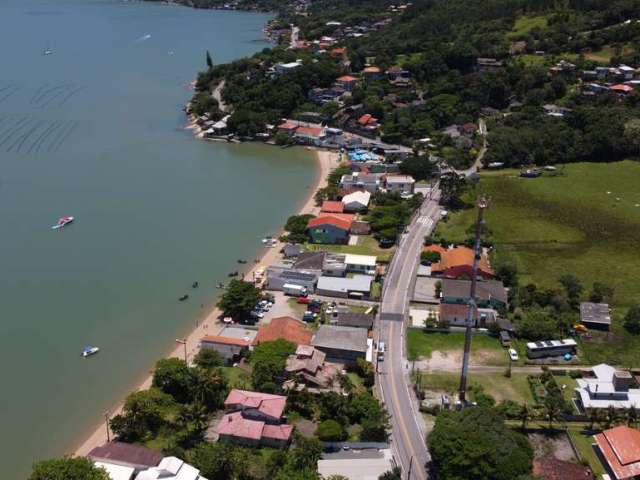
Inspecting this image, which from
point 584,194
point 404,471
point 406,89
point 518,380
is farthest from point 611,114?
point 404,471

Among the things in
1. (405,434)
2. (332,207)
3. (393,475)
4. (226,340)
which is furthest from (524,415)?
(332,207)

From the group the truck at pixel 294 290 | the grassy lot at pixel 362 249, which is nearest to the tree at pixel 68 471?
the truck at pixel 294 290

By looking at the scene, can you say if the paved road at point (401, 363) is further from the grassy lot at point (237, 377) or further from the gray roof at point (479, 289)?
the grassy lot at point (237, 377)

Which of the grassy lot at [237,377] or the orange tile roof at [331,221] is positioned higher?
the orange tile roof at [331,221]

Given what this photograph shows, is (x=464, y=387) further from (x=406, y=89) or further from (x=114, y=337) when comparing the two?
(x=406, y=89)

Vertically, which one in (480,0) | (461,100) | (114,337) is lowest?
(114,337)

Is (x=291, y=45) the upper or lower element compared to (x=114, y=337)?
upper
